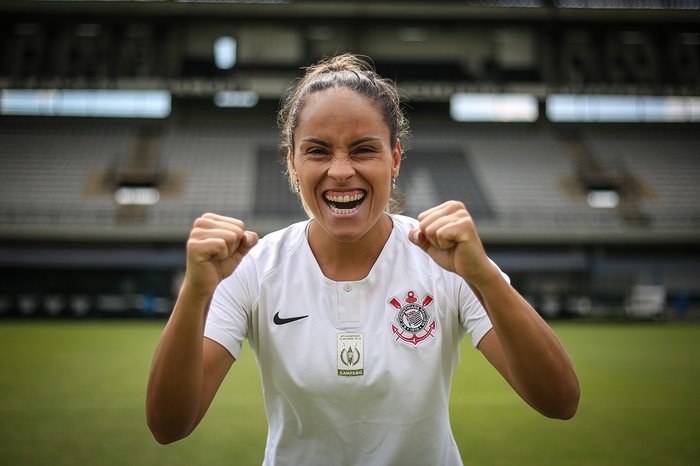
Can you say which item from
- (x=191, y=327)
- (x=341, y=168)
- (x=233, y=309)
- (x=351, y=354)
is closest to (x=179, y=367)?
(x=191, y=327)

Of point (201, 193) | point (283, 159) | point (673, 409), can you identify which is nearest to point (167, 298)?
point (201, 193)

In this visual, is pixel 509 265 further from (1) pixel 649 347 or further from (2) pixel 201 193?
(2) pixel 201 193

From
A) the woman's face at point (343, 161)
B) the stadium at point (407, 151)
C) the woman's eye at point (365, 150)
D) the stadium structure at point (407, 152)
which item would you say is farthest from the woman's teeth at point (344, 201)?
the stadium structure at point (407, 152)

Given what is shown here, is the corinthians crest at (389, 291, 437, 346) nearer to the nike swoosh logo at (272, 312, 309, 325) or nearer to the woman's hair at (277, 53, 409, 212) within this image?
the nike swoosh logo at (272, 312, 309, 325)

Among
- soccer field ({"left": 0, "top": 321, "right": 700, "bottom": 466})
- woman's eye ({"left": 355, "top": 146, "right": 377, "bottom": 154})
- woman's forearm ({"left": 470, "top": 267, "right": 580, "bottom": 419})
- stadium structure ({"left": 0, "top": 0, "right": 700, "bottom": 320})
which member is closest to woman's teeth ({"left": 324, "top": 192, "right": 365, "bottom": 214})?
woman's eye ({"left": 355, "top": 146, "right": 377, "bottom": 154})

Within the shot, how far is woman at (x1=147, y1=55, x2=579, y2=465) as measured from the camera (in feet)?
6.89

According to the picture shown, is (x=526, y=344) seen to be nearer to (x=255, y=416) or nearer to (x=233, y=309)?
(x=233, y=309)

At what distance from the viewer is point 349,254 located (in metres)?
2.48

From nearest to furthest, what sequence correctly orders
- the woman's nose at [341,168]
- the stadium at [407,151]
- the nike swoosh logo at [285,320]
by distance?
the woman's nose at [341,168], the nike swoosh logo at [285,320], the stadium at [407,151]

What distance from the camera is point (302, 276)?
8.07ft

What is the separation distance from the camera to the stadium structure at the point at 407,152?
74.5 ft

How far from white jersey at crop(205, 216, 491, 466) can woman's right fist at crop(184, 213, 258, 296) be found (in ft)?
0.80

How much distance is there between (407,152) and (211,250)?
24.3m

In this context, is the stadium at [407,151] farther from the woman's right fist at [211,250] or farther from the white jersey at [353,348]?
the woman's right fist at [211,250]
